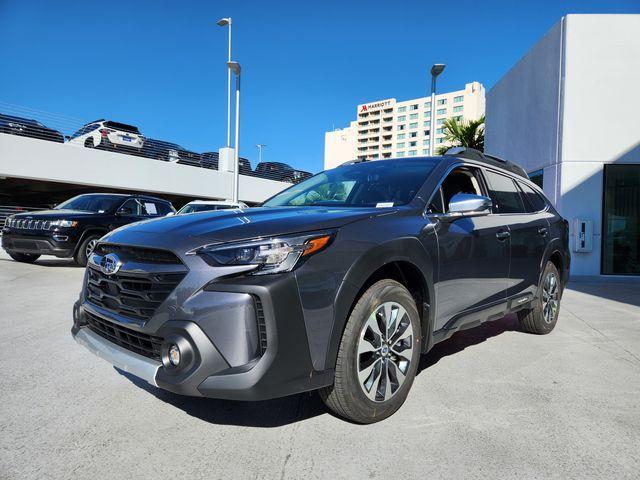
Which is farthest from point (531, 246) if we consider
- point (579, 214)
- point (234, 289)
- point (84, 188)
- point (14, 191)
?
point (14, 191)

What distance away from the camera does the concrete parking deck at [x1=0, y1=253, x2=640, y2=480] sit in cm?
210

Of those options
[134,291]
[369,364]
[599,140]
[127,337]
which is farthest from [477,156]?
[599,140]

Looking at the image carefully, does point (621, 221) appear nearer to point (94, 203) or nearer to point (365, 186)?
point (365, 186)

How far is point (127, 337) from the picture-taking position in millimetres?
2363

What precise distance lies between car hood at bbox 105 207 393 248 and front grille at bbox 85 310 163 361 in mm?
456

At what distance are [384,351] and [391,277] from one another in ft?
1.55

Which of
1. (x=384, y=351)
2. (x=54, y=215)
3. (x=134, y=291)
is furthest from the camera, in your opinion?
(x=54, y=215)

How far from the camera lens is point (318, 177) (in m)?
4.06

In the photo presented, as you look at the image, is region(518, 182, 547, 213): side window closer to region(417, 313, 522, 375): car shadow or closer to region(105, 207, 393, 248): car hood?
region(417, 313, 522, 375): car shadow

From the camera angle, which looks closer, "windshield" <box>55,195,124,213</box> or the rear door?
the rear door

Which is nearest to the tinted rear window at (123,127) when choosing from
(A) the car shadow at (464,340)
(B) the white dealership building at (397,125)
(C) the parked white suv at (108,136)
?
(C) the parked white suv at (108,136)

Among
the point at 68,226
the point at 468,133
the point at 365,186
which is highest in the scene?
the point at 468,133

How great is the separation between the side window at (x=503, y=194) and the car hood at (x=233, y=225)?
5.07ft

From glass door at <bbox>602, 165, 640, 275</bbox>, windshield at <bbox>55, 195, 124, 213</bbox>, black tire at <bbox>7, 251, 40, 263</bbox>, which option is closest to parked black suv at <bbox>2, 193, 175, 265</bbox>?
windshield at <bbox>55, 195, 124, 213</bbox>
